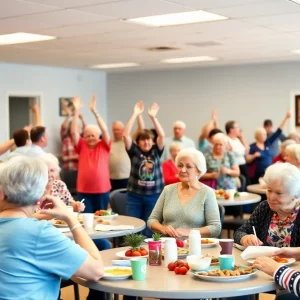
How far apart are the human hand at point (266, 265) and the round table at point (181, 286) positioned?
0.12ft

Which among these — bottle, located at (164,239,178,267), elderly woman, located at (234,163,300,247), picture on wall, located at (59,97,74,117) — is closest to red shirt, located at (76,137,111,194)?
elderly woman, located at (234,163,300,247)

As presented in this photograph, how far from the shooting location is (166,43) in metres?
8.53

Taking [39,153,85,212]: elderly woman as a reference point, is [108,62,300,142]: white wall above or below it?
above

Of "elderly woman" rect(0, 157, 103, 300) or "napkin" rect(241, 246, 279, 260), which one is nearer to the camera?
"elderly woman" rect(0, 157, 103, 300)

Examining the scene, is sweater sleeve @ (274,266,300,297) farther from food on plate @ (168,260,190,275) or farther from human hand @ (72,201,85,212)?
human hand @ (72,201,85,212)

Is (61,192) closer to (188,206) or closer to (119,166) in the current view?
(188,206)

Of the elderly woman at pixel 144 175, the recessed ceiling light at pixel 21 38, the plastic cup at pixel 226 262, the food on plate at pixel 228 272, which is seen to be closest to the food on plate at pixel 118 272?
the food on plate at pixel 228 272

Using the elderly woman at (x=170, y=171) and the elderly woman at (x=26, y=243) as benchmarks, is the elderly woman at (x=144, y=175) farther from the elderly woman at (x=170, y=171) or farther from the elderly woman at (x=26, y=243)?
the elderly woman at (x=26, y=243)

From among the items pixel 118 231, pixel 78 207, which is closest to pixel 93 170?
pixel 78 207

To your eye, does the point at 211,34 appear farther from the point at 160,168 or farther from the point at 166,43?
the point at 160,168

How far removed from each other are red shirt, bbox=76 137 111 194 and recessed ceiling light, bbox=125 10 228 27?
1.51 meters

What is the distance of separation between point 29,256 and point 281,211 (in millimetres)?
1562

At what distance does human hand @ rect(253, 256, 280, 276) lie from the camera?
9.76 ft

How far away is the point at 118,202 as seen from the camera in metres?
6.04
